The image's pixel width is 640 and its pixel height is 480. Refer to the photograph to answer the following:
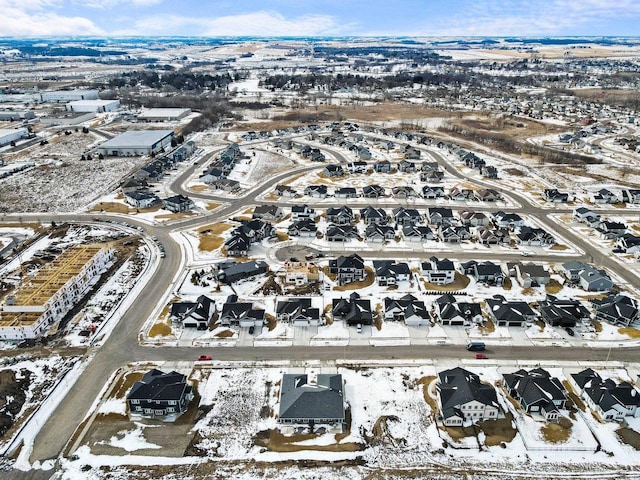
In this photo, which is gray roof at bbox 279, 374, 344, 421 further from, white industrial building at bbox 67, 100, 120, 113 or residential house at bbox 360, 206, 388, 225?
white industrial building at bbox 67, 100, 120, 113

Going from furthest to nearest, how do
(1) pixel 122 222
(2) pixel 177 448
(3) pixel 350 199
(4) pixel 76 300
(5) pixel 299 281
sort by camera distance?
(3) pixel 350 199, (1) pixel 122 222, (5) pixel 299 281, (4) pixel 76 300, (2) pixel 177 448

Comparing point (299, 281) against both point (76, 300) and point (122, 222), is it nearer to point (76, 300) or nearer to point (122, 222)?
point (76, 300)

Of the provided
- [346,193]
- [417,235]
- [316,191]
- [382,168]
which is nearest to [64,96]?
[382,168]

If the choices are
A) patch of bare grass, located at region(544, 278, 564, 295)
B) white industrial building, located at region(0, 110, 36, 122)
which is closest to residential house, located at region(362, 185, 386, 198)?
patch of bare grass, located at region(544, 278, 564, 295)

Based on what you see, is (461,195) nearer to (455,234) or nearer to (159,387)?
(455,234)

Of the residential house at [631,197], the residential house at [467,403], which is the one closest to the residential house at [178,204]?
the residential house at [467,403]

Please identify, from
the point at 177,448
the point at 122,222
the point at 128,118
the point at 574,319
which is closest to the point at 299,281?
the point at 177,448

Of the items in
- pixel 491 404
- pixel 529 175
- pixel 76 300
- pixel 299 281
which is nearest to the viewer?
pixel 491 404

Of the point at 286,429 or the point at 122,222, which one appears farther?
the point at 122,222

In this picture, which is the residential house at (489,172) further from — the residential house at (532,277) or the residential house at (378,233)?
the residential house at (532,277)
